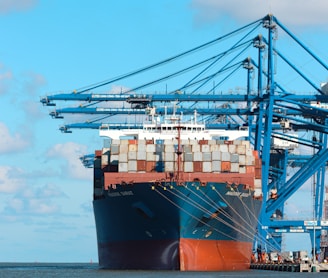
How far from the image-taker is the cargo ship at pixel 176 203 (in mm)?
52781

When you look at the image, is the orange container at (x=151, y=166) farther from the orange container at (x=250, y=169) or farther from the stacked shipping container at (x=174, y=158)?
the orange container at (x=250, y=169)

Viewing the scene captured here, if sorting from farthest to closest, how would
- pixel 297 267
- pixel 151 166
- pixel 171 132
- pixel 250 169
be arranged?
pixel 171 132, pixel 250 169, pixel 151 166, pixel 297 267

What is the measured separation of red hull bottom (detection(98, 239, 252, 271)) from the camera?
5269 cm

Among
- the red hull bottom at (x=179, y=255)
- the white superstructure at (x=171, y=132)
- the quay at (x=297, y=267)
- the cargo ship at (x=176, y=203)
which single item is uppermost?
the white superstructure at (x=171, y=132)

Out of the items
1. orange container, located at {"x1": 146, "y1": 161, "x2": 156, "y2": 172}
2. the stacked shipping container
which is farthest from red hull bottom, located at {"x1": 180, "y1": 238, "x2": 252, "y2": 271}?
orange container, located at {"x1": 146, "y1": 161, "x2": 156, "y2": 172}

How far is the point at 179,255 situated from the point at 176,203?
3018mm

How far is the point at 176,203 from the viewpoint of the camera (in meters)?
52.3

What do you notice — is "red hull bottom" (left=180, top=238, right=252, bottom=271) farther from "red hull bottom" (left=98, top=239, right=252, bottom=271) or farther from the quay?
the quay

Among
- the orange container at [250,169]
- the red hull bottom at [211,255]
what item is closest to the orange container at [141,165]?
the red hull bottom at [211,255]

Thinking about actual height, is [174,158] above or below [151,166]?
above

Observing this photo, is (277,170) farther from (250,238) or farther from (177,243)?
(177,243)

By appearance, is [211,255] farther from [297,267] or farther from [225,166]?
[297,267]

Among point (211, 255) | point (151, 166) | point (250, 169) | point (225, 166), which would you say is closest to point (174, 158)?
point (151, 166)

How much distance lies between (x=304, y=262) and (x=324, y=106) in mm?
17953
